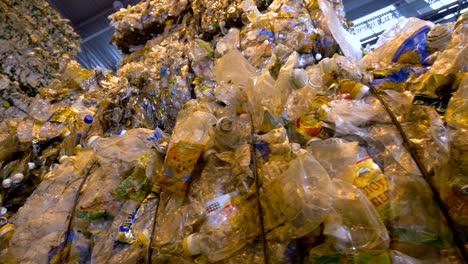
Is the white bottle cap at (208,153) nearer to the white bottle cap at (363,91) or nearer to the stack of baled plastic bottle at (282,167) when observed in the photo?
the stack of baled plastic bottle at (282,167)

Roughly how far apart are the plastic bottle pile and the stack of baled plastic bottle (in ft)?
5.09

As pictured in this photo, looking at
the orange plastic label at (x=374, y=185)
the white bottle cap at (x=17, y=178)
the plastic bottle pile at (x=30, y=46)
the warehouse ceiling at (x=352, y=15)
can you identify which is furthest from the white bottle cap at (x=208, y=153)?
the warehouse ceiling at (x=352, y=15)

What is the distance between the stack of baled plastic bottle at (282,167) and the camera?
766mm

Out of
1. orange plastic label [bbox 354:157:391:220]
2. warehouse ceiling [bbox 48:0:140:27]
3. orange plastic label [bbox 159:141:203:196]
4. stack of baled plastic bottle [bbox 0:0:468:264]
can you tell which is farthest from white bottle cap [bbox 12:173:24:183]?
warehouse ceiling [bbox 48:0:140:27]

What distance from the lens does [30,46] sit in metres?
3.49

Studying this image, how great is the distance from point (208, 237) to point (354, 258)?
1.29 ft

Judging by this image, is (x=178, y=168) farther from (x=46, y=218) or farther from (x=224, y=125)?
(x=46, y=218)

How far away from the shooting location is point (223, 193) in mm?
1029

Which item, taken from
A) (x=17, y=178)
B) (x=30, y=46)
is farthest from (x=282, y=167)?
(x=30, y=46)

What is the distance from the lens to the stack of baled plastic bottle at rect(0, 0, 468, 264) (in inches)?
30.2

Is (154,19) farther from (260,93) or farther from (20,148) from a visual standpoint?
(260,93)

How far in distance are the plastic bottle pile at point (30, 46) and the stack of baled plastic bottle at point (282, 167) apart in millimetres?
1550

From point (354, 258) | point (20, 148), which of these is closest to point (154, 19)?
point (20, 148)

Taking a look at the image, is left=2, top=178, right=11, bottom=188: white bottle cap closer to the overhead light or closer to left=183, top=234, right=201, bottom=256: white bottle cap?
left=183, top=234, right=201, bottom=256: white bottle cap
